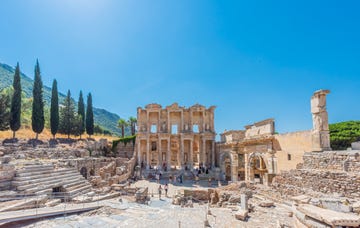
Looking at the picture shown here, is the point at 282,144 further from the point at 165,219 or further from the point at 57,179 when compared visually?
the point at 57,179

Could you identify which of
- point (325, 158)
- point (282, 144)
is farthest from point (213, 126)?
point (325, 158)

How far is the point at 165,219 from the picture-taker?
8742 millimetres

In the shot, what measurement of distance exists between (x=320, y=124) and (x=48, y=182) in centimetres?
1796

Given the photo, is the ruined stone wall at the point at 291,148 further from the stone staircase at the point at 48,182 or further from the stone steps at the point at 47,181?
the stone steps at the point at 47,181

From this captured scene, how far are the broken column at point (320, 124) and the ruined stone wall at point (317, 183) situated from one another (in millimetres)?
2341

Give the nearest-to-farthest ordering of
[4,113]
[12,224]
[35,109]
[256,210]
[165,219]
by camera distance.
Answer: [12,224]
[165,219]
[256,210]
[4,113]
[35,109]

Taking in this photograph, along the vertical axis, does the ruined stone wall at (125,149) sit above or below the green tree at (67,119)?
below

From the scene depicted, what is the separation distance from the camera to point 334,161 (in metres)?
10.7

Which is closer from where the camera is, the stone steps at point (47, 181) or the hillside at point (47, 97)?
the stone steps at point (47, 181)

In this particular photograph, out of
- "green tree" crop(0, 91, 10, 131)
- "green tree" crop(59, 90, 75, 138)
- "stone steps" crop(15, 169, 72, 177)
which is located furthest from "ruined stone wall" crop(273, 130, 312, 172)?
"green tree" crop(59, 90, 75, 138)

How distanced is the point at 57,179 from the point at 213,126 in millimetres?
26103

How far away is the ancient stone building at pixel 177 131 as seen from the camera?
33469 millimetres

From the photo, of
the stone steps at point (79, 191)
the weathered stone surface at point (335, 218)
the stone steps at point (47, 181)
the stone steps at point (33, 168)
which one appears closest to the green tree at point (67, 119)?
the stone steps at point (47, 181)

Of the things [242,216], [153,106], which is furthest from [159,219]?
[153,106]
